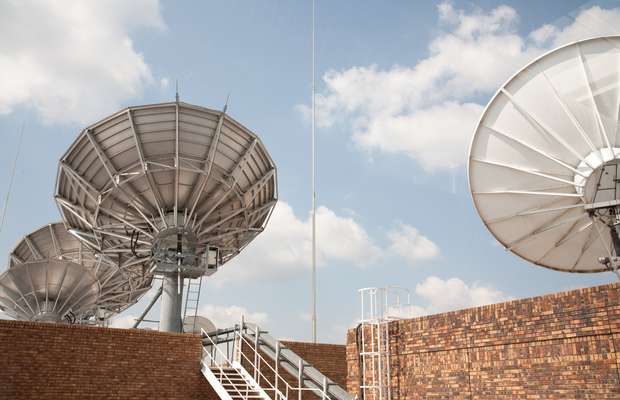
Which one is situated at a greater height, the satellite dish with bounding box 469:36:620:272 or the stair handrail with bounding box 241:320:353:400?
the satellite dish with bounding box 469:36:620:272

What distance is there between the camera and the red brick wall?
519 inches

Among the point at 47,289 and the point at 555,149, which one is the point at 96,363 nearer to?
the point at 555,149

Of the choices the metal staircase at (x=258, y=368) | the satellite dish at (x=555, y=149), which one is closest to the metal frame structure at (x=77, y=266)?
the metal staircase at (x=258, y=368)

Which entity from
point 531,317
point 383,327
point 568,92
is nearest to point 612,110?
point 568,92

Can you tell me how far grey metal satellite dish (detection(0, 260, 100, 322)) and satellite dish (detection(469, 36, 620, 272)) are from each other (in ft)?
71.4

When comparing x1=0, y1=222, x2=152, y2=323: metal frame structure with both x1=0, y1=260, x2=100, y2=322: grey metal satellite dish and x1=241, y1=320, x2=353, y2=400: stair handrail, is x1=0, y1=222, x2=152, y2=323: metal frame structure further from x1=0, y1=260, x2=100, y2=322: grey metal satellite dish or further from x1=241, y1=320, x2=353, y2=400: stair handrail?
x1=241, y1=320, x2=353, y2=400: stair handrail

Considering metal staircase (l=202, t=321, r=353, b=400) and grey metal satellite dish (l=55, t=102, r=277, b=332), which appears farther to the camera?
grey metal satellite dish (l=55, t=102, r=277, b=332)

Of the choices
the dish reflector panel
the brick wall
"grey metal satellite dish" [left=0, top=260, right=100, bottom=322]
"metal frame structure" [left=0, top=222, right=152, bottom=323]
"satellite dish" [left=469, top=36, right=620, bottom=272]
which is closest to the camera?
the brick wall

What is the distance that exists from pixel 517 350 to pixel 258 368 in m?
7.21

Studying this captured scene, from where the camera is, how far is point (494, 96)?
1471cm

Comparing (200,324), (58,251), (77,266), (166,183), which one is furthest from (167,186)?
(200,324)

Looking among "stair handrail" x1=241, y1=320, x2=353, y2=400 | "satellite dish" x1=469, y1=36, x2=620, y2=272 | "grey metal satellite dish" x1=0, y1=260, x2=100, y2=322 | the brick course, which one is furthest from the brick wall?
"grey metal satellite dish" x1=0, y1=260, x2=100, y2=322

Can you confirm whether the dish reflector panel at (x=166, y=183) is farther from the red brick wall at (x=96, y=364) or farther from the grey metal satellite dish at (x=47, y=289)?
the red brick wall at (x=96, y=364)

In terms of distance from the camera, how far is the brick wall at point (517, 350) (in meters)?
9.11
